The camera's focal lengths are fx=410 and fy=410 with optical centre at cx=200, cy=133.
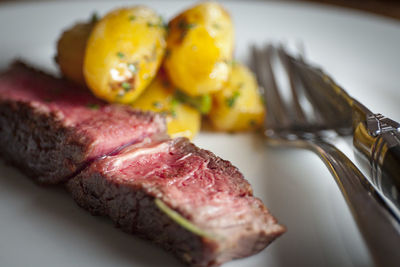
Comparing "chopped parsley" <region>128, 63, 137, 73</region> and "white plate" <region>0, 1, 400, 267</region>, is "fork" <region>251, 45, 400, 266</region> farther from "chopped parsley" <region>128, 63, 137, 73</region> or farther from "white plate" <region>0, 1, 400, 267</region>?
"chopped parsley" <region>128, 63, 137, 73</region>

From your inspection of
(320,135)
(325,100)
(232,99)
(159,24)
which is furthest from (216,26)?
(320,135)

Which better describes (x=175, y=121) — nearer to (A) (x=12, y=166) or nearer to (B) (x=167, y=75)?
(B) (x=167, y=75)

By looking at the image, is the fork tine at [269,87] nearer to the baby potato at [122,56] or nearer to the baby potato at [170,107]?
the baby potato at [170,107]

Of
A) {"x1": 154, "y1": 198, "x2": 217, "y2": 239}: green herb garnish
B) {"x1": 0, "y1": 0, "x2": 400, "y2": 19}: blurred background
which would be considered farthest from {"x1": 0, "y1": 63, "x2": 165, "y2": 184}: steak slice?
{"x1": 0, "y1": 0, "x2": 400, "y2": 19}: blurred background

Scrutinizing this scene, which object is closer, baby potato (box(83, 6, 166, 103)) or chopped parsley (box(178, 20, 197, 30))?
baby potato (box(83, 6, 166, 103))

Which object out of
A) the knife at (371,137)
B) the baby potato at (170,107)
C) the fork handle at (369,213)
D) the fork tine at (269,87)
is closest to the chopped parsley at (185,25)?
the baby potato at (170,107)

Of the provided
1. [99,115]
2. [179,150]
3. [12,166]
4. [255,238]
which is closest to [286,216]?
[255,238]
